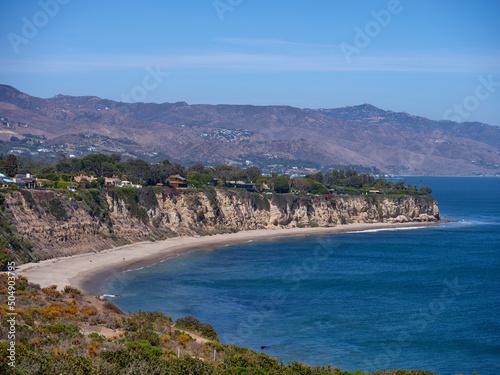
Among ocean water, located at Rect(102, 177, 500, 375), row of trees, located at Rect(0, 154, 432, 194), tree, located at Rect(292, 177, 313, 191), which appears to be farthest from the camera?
tree, located at Rect(292, 177, 313, 191)

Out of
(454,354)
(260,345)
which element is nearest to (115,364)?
(260,345)

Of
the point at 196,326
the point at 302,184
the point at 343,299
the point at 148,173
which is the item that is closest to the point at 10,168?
the point at 148,173

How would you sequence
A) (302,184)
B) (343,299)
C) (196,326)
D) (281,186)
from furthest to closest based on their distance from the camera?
(302,184) < (281,186) < (343,299) < (196,326)

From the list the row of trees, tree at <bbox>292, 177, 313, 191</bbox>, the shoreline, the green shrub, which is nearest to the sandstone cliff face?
the shoreline

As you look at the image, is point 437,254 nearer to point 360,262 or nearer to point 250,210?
point 360,262

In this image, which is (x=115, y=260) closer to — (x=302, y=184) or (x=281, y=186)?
(x=281, y=186)

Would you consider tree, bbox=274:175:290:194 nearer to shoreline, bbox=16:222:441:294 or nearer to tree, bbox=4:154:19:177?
shoreline, bbox=16:222:441:294
